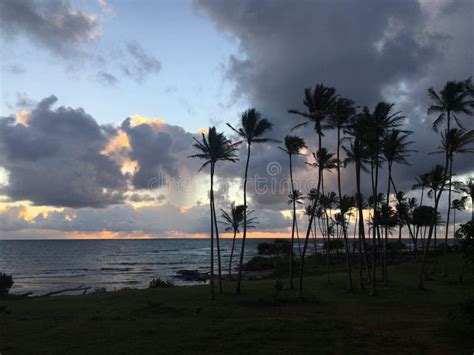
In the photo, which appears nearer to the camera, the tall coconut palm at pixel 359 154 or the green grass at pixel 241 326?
the green grass at pixel 241 326

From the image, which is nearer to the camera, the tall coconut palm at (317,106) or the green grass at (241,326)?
the green grass at (241,326)

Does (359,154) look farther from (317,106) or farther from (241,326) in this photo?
(241,326)

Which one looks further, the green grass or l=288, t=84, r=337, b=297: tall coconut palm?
l=288, t=84, r=337, b=297: tall coconut palm

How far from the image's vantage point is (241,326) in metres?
18.3

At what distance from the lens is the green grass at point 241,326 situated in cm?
1477

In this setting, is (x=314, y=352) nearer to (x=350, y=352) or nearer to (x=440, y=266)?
(x=350, y=352)

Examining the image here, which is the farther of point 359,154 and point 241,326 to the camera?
point 359,154

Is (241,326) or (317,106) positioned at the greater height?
(317,106)

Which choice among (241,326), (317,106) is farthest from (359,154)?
(241,326)

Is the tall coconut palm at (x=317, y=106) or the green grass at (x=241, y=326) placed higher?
the tall coconut palm at (x=317, y=106)

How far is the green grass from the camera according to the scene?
14773mm

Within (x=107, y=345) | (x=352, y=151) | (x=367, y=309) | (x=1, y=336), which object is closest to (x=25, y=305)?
(x=1, y=336)

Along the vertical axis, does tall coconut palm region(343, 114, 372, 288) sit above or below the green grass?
above

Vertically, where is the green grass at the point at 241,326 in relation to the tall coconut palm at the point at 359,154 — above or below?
below
